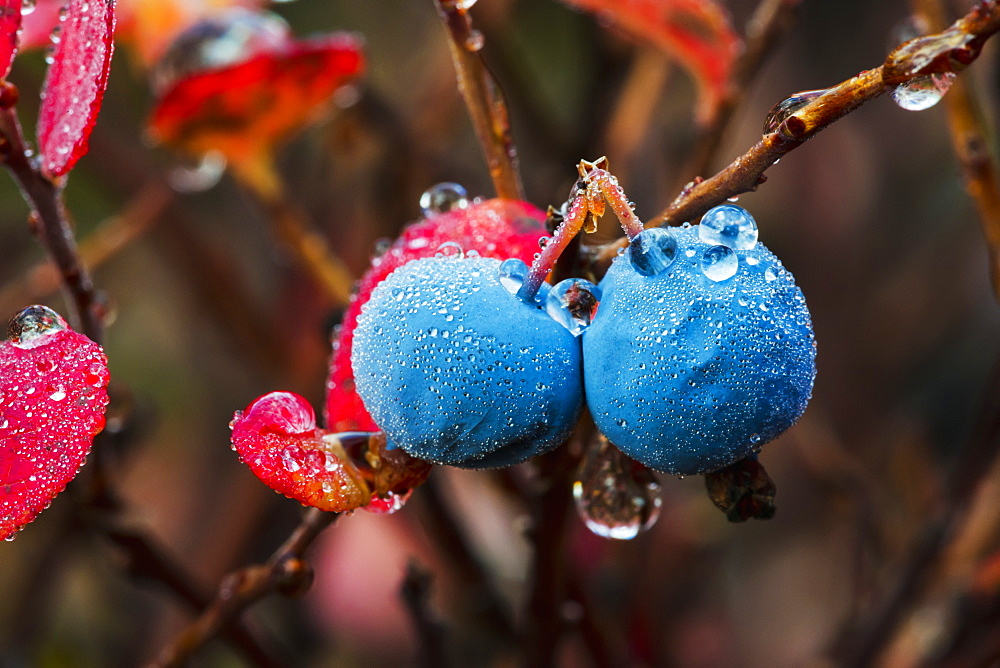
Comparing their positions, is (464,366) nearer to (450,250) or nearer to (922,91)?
(450,250)

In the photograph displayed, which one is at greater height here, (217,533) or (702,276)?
(702,276)

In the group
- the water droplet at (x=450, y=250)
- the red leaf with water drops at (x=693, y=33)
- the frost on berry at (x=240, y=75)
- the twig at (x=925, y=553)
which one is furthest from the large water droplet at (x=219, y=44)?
the twig at (x=925, y=553)

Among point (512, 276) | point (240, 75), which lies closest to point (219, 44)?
point (240, 75)

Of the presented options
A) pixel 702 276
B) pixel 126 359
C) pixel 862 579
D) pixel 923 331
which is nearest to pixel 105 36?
pixel 702 276

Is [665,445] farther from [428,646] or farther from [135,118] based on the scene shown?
[135,118]

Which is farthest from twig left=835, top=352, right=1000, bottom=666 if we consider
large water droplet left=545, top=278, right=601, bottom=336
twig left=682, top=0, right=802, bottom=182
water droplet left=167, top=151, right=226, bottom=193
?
water droplet left=167, top=151, right=226, bottom=193
